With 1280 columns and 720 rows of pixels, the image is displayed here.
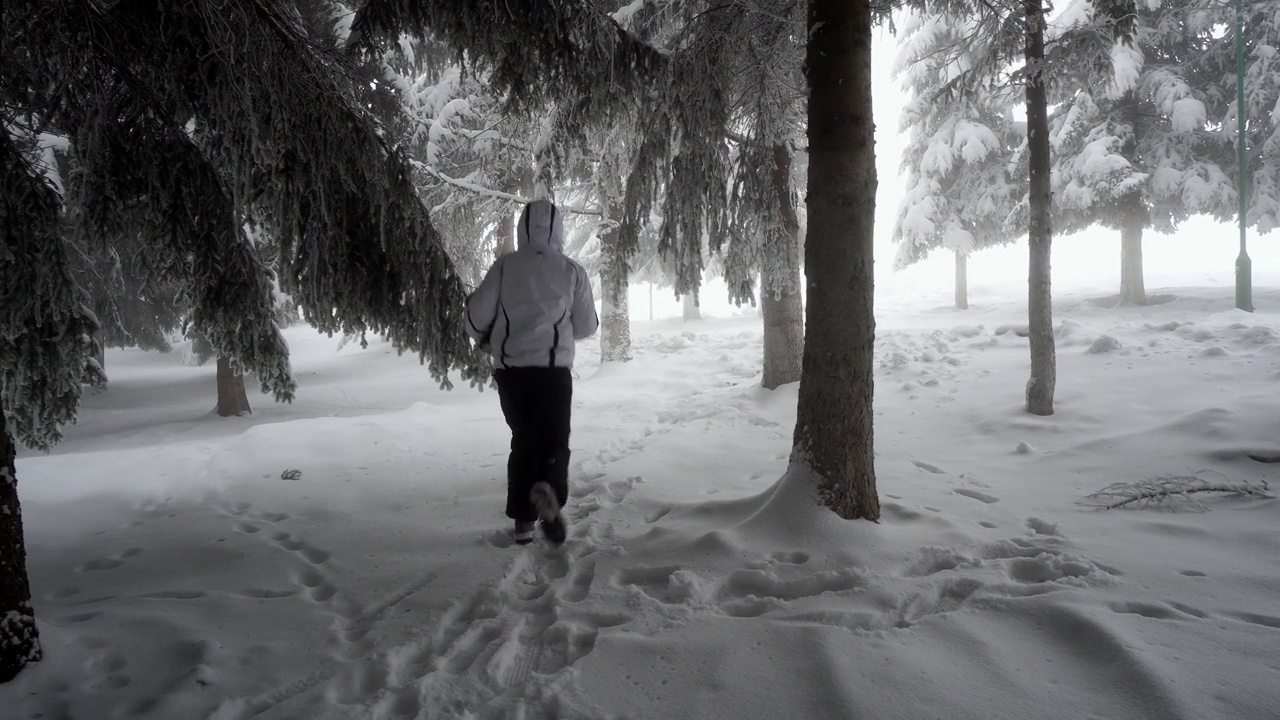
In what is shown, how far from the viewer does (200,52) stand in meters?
3.18

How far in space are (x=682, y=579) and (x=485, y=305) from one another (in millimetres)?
Result: 1929

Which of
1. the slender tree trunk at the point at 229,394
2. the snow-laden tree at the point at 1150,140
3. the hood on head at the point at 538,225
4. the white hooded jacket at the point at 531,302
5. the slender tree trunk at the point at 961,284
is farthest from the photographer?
the slender tree trunk at the point at 961,284

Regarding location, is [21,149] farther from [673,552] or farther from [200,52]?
[673,552]

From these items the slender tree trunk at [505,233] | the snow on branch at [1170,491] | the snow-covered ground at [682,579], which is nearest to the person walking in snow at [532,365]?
the snow-covered ground at [682,579]

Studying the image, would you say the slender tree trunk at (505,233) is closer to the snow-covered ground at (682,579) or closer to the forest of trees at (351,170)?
the snow-covered ground at (682,579)

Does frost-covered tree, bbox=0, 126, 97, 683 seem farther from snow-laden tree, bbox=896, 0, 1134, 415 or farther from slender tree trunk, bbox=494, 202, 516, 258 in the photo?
slender tree trunk, bbox=494, 202, 516, 258

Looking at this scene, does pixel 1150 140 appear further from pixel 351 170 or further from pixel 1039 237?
pixel 351 170

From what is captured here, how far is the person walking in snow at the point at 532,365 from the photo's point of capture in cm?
359

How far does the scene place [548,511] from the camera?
11.8 ft

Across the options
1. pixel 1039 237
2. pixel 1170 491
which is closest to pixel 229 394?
pixel 1039 237

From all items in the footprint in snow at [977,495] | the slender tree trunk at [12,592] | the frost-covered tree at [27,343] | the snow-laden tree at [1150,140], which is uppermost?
the snow-laden tree at [1150,140]

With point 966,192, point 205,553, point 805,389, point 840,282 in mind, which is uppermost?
point 966,192

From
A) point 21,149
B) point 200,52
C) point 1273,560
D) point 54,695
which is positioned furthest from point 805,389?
point 21,149

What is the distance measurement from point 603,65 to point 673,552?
3.15 meters
